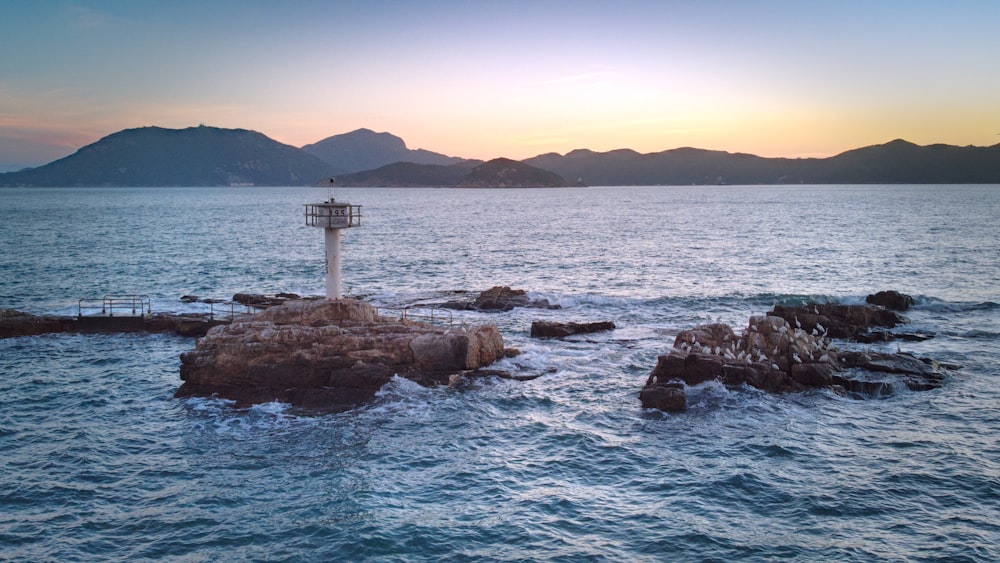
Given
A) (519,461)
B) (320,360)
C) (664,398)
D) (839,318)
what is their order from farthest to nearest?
(839,318), (320,360), (664,398), (519,461)

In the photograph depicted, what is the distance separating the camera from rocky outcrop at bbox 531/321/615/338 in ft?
109

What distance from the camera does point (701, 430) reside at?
21.4 m

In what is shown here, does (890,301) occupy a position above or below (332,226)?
below

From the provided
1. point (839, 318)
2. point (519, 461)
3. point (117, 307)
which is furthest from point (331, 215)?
point (839, 318)

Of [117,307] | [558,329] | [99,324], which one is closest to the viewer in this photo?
[558,329]

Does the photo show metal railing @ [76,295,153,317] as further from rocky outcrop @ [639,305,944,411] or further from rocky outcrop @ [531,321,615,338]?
rocky outcrop @ [639,305,944,411]

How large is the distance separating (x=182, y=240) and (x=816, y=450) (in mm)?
79294

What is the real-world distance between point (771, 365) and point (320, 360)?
16.5 meters

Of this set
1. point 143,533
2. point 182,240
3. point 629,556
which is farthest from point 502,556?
point 182,240

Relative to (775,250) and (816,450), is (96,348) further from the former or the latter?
(775,250)

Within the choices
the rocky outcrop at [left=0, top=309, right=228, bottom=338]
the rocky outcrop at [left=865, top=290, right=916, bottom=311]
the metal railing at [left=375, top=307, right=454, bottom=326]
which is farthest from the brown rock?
the rocky outcrop at [left=865, top=290, right=916, bottom=311]

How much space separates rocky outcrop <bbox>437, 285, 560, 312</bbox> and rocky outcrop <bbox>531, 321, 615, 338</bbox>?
6003 millimetres

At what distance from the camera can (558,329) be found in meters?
33.2

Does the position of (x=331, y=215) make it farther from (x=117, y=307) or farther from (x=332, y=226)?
(x=117, y=307)
